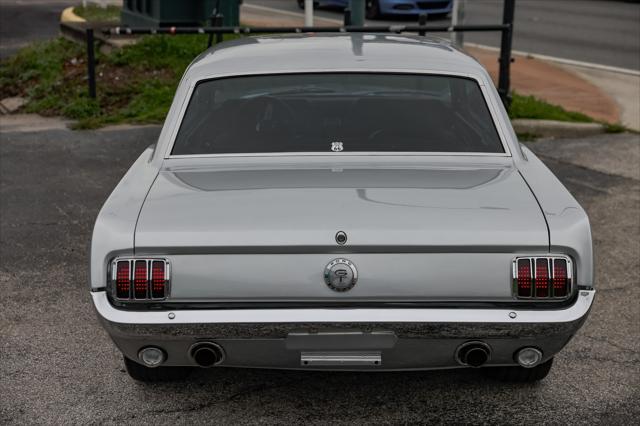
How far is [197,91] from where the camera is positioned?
202 inches

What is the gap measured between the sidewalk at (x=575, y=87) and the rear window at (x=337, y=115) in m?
6.70

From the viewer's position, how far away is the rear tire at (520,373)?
15.3ft

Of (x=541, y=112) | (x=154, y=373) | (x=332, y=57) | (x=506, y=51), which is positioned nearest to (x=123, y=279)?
(x=154, y=373)

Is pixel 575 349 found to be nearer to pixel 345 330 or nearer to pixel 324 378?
pixel 324 378

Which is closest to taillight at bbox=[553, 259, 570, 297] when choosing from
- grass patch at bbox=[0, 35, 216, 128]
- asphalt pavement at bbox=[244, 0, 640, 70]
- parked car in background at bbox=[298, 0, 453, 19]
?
grass patch at bbox=[0, 35, 216, 128]

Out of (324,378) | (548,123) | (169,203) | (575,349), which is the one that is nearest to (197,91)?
(169,203)

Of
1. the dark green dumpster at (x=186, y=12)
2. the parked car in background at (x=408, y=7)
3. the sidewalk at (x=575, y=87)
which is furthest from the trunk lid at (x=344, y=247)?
the parked car in background at (x=408, y=7)

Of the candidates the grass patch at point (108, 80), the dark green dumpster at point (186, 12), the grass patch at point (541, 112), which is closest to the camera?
the grass patch at point (541, 112)

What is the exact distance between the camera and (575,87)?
529 inches

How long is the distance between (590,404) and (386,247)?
1.44 m

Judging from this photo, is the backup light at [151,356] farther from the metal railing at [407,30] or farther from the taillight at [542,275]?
the metal railing at [407,30]

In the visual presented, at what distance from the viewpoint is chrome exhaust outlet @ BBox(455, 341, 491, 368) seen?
393 centimetres

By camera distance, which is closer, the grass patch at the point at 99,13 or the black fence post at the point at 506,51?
the black fence post at the point at 506,51

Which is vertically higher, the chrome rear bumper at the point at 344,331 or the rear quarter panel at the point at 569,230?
the rear quarter panel at the point at 569,230
